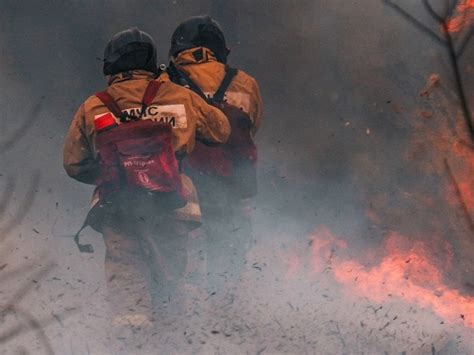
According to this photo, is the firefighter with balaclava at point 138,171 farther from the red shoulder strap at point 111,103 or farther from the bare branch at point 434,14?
the bare branch at point 434,14

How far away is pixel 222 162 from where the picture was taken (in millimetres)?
6715

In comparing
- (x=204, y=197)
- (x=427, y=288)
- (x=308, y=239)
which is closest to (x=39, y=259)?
(x=204, y=197)

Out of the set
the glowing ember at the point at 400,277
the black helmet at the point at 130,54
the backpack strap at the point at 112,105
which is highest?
the black helmet at the point at 130,54

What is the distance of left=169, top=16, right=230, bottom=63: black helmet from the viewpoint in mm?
7004

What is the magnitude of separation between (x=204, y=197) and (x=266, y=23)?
95.9 inches

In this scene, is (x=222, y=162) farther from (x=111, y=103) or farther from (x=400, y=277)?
(x=400, y=277)

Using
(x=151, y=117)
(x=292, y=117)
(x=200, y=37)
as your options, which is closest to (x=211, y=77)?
(x=200, y=37)

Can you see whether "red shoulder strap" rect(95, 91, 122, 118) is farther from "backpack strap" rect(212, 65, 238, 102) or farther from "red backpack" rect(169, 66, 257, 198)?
"backpack strap" rect(212, 65, 238, 102)

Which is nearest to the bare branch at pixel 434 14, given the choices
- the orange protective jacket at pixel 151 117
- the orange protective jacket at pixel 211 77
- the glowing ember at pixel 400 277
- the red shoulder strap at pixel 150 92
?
the glowing ember at pixel 400 277

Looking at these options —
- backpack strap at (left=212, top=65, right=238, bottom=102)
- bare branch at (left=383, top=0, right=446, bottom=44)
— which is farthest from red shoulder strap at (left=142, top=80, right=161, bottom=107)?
bare branch at (left=383, top=0, right=446, bottom=44)

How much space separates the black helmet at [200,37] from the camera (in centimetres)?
700

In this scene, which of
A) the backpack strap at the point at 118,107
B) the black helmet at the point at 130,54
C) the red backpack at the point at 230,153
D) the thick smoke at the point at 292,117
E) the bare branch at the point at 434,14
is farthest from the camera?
the bare branch at the point at 434,14

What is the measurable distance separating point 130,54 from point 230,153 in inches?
39.9

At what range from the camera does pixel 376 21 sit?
28.0 ft
